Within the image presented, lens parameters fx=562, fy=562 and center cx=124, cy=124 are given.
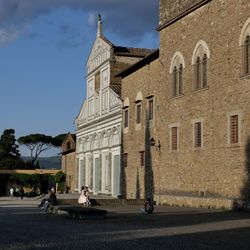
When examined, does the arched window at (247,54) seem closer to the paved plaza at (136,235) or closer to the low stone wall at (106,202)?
the paved plaza at (136,235)

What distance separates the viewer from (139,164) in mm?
40094

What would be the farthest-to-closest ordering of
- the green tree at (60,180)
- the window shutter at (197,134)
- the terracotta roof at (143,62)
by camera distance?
the green tree at (60,180), the terracotta roof at (143,62), the window shutter at (197,134)

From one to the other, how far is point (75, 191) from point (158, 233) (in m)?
47.6

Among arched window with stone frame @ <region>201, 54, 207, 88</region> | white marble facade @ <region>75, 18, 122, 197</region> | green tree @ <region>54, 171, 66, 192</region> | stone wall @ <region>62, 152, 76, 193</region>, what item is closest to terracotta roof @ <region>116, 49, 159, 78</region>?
white marble facade @ <region>75, 18, 122, 197</region>

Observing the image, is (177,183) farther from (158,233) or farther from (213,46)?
(158,233)

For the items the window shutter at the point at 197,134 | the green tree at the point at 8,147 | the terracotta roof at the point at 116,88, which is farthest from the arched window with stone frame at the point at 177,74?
the green tree at the point at 8,147

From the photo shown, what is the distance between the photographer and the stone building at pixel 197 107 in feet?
85.3

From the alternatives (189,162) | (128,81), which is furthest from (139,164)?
(189,162)

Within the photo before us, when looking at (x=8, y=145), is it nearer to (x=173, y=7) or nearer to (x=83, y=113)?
(x=83, y=113)

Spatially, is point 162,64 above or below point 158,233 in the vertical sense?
above

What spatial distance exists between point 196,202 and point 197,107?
197 inches

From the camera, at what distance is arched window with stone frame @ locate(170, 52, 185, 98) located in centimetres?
3228

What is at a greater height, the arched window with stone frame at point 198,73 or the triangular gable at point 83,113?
the triangular gable at point 83,113

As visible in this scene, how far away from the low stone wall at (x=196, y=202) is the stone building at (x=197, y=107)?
0.16ft
